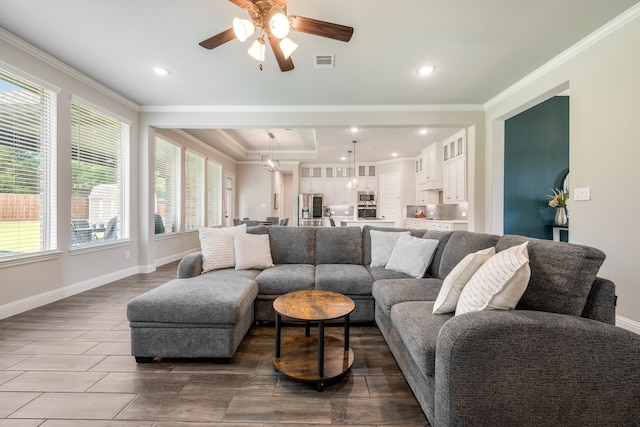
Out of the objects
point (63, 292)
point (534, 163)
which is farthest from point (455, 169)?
point (63, 292)

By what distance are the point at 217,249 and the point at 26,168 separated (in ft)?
7.14

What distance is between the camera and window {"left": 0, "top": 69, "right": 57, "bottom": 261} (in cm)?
258

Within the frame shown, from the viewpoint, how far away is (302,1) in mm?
2133

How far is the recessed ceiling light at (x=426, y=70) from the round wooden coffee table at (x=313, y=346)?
2.82 meters

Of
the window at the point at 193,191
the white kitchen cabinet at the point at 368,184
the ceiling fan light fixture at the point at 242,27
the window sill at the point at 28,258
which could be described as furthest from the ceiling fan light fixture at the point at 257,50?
the white kitchen cabinet at the point at 368,184

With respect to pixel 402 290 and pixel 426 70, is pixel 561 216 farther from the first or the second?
pixel 402 290

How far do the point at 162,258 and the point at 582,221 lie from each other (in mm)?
6231

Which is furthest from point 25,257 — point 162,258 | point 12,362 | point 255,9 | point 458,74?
point 458,74

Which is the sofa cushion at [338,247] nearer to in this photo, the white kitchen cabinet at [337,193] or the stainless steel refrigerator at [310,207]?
the stainless steel refrigerator at [310,207]

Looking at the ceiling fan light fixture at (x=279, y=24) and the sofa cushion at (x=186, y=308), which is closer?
the ceiling fan light fixture at (x=279, y=24)

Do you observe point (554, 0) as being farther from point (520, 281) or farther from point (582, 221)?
point (520, 281)

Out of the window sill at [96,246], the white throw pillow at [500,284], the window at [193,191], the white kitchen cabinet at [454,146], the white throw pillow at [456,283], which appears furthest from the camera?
the window at [193,191]

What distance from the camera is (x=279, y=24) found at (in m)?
1.68

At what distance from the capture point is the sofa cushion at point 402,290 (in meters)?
1.92
